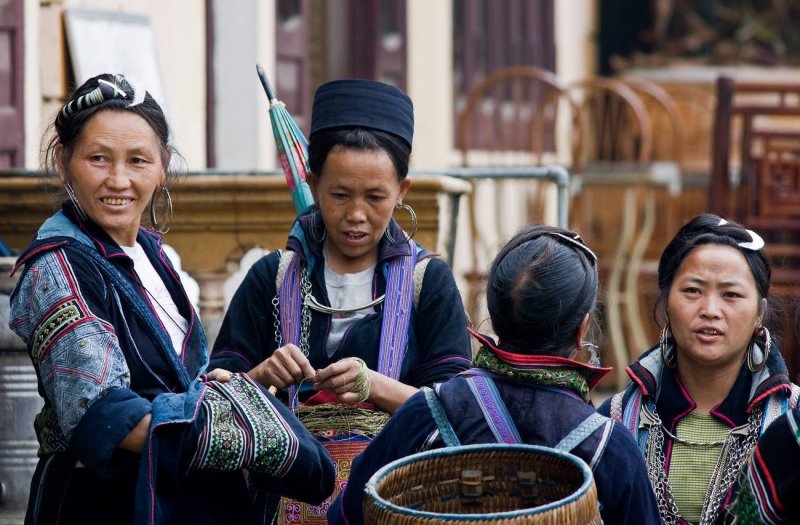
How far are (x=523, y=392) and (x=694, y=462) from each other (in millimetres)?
577

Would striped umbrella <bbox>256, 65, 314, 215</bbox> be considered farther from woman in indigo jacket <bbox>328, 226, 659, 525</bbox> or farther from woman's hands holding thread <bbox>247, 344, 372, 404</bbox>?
woman in indigo jacket <bbox>328, 226, 659, 525</bbox>

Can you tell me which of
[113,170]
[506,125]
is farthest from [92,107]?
[506,125]

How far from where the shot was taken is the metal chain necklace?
2650mm

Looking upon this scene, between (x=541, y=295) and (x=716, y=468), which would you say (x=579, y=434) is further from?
(x=716, y=468)

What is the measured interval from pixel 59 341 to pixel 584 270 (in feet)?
3.03

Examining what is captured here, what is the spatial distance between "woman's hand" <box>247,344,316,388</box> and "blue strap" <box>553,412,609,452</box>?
53cm

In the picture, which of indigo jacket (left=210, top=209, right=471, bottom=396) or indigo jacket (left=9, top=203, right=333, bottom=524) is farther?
indigo jacket (left=210, top=209, right=471, bottom=396)

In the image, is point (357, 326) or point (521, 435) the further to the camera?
point (357, 326)

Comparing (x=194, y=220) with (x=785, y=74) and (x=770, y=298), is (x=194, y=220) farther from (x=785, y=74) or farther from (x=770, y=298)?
(x=785, y=74)

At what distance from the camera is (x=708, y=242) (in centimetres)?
282

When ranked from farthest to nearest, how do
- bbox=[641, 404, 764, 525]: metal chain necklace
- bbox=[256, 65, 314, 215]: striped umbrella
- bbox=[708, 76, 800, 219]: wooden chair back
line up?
bbox=[708, 76, 800, 219]: wooden chair back < bbox=[256, 65, 314, 215]: striped umbrella < bbox=[641, 404, 764, 525]: metal chain necklace

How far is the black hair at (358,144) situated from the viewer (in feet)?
9.19

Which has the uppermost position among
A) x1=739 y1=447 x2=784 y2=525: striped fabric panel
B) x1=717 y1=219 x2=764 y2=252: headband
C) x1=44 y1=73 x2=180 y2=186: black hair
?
x1=44 y1=73 x2=180 y2=186: black hair

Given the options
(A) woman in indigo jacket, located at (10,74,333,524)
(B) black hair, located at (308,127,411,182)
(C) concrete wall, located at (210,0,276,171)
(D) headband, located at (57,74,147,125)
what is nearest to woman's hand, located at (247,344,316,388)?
(A) woman in indigo jacket, located at (10,74,333,524)
